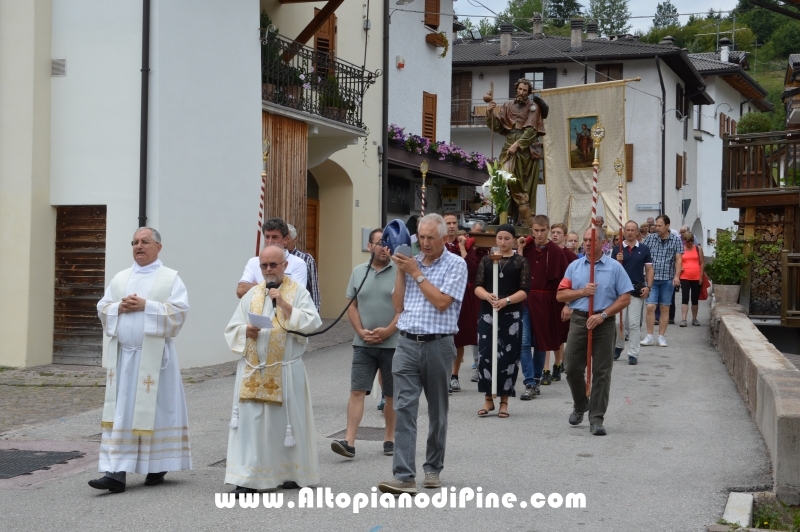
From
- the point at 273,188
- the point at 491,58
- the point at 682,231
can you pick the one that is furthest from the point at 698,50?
the point at 273,188

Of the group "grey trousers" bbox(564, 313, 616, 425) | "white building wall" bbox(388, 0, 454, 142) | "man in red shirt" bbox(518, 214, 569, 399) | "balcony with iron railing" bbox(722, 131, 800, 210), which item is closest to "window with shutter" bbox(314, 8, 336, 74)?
"white building wall" bbox(388, 0, 454, 142)

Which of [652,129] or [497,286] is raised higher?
[652,129]

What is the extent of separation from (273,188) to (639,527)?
12610mm

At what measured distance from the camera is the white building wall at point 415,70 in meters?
27.8

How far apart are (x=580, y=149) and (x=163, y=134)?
21.7ft

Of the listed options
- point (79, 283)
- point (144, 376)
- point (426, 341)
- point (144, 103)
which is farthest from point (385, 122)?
point (426, 341)

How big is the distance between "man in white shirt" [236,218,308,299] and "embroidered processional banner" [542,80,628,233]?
865 centimetres

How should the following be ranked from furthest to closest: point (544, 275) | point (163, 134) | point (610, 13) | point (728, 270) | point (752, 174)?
1. point (610, 13)
2. point (752, 174)
3. point (728, 270)
4. point (163, 134)
5. point (544, 275)

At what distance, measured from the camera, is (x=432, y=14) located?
2958cm

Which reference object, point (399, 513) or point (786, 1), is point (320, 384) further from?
point (786, 1)

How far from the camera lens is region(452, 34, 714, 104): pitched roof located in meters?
43.7

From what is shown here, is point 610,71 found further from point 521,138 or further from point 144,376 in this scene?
point 144,376

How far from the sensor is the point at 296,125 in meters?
19.7

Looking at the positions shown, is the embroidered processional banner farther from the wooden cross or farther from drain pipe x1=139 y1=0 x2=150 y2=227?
the wooden cross
